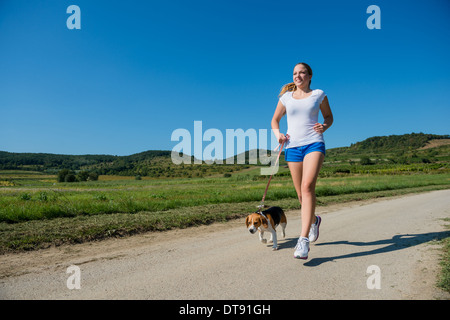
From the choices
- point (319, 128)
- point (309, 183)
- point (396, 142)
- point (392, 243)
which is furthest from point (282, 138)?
point (396, 142)

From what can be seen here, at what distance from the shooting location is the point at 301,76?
178 inches

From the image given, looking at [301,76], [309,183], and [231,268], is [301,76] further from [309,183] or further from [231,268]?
[231,268]

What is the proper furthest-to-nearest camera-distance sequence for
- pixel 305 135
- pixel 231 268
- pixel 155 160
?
pixel 155 160 < pixel 305 135 < pixel 231 268

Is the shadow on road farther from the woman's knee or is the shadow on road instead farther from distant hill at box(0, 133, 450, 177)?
distant hill at box(0, 133, 450, 177)

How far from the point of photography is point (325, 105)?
14.9ft

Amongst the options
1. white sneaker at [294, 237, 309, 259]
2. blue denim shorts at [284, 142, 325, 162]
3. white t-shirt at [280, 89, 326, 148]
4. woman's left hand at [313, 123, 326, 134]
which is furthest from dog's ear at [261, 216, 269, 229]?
woman's left hand at [313, 123, 326, 134]

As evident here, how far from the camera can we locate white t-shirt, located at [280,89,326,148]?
442 centimetres

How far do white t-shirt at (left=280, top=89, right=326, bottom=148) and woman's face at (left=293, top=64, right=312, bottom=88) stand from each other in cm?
21

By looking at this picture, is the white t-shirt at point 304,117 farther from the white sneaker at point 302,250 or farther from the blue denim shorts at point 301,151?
the white sneaker at point 302,250

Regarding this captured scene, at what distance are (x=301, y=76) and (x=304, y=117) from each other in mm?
688

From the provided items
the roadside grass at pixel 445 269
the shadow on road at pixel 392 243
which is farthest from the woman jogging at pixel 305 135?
the roadside grass at pixel 445 269

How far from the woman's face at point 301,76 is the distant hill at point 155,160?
99.2 meters

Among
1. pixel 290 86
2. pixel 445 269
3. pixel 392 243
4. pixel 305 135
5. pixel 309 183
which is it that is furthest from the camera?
pixel 392 243
